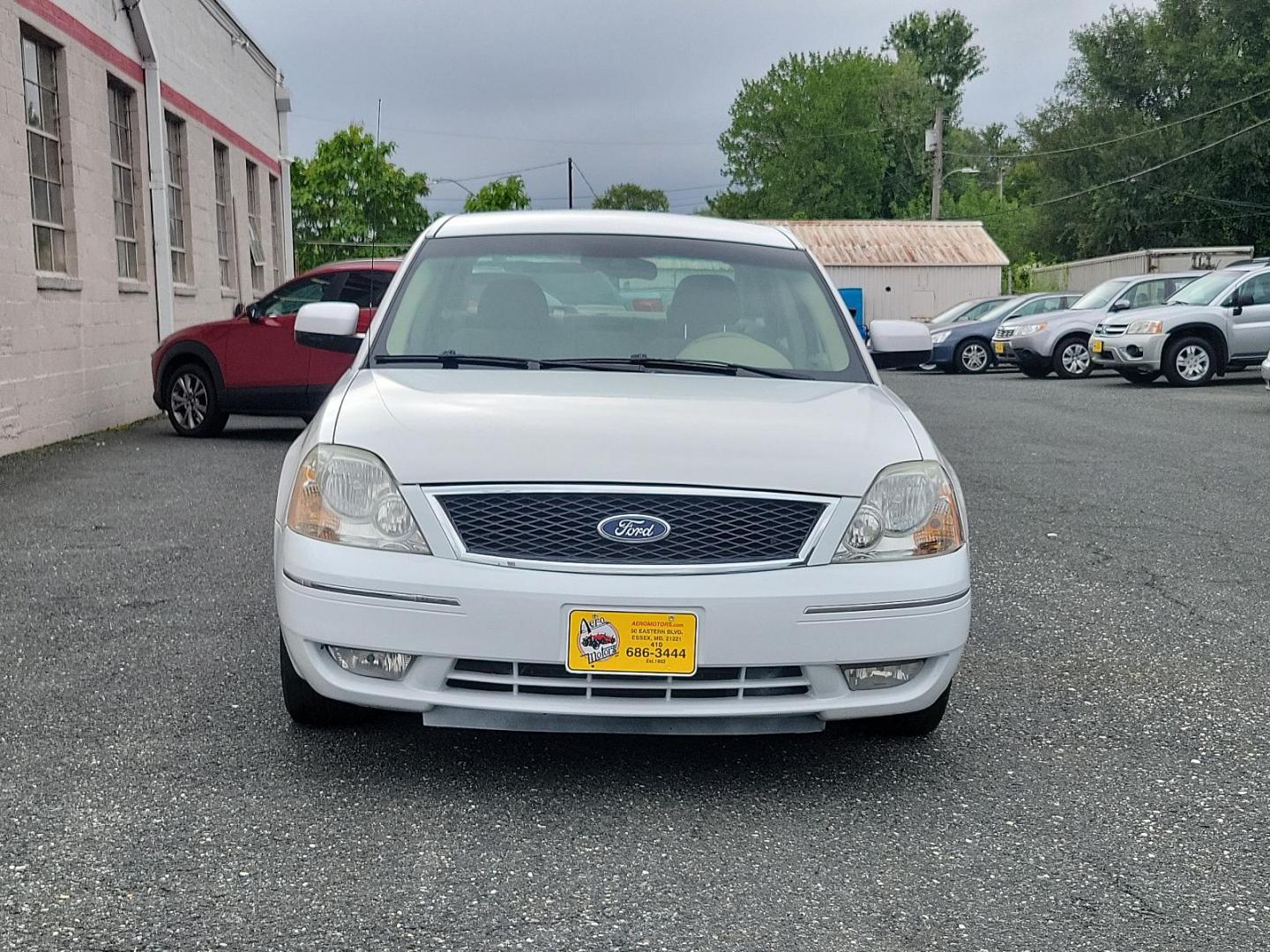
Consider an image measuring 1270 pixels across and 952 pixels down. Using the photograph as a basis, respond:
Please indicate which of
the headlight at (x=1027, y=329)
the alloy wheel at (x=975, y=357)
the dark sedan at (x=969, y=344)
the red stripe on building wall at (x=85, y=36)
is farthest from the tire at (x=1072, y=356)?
the red stripe on building wall at (x=85, y=36)

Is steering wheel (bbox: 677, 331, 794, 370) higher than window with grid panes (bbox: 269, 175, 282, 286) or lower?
lower

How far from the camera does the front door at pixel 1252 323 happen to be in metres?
20.5

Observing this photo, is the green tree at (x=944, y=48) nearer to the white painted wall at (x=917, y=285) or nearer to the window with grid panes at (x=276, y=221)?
the white painted wall at (x=917, y=285)

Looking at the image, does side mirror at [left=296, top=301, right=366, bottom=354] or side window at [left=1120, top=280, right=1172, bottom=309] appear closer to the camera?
side mirror at [left=296, top=301, right=366, bottom=354]

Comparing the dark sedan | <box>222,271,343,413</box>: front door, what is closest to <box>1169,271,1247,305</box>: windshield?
the dark sedan

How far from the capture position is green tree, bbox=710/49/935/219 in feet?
284

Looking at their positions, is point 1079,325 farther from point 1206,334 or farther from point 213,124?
point 213,124

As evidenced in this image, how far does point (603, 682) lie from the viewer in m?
3.65

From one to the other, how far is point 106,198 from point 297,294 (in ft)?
9.93

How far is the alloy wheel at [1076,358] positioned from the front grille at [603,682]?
70.9ft

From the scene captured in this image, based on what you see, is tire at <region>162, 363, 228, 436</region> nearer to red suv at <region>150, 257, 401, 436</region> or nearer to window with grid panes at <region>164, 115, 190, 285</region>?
red suv at <region>150, 257, 401, 436</region>

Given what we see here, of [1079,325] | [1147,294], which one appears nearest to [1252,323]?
[1147,294]

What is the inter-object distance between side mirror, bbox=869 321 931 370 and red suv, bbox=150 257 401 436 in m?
8.16

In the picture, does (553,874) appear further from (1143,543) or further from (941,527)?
(1143,543)
